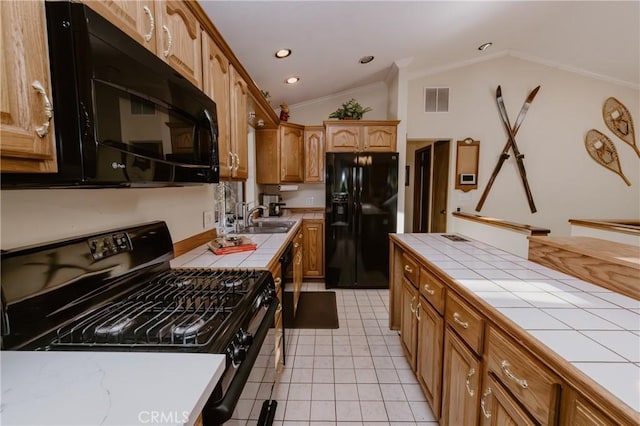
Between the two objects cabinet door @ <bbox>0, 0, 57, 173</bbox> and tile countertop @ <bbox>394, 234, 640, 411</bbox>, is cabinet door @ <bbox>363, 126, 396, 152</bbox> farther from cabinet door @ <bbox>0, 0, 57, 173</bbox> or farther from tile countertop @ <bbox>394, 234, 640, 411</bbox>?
cabinet door @ <bbox>0, 0, 57, 173</bbox>

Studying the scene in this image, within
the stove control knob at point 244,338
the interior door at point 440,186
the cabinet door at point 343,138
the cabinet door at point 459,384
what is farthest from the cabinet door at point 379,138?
the stove control knob at point 244,338

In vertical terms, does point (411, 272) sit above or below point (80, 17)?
below

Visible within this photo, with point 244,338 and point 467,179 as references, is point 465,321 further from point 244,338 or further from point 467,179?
A: point 467,179

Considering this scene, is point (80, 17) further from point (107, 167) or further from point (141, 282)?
point (141, 282)

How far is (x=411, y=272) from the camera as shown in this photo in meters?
1.92

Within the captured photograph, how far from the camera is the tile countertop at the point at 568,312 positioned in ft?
2.21

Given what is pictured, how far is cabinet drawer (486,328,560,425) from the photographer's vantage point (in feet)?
2.40

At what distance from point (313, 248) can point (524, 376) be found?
3116 mm

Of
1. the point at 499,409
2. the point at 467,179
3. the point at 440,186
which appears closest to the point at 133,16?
the point at 499,409

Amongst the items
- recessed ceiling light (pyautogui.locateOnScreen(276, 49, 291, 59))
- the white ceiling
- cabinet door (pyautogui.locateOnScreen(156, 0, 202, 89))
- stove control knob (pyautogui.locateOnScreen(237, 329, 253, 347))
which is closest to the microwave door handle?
cabinet door (pyautogui.locateOnScreen(156, 0, 202, 89))

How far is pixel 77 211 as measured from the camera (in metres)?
1.00

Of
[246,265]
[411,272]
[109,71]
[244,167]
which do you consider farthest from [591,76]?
[109,71]

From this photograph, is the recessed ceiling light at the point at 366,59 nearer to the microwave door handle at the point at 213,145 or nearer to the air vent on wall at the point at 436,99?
the air vent on wall at the point at 436,99

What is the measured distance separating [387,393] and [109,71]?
213 centimetres
